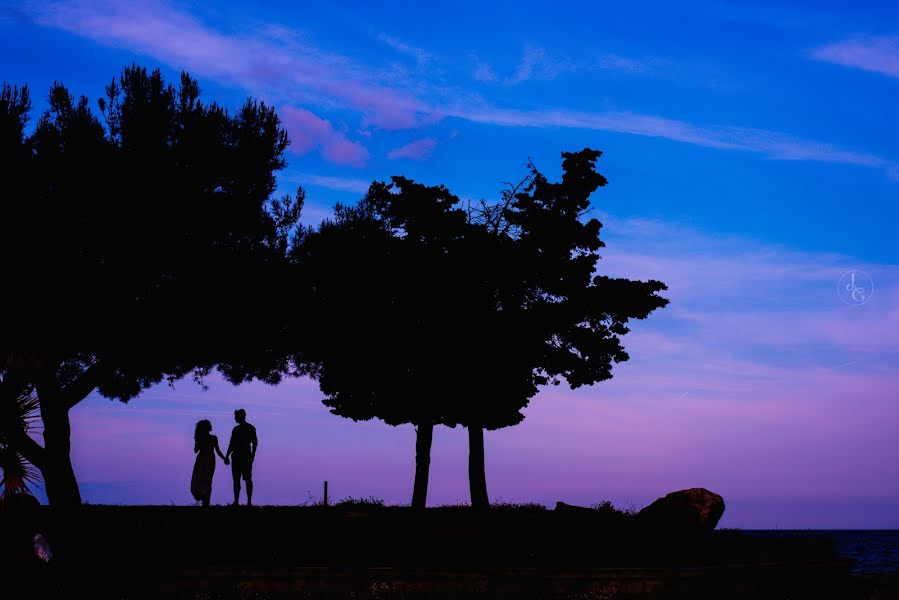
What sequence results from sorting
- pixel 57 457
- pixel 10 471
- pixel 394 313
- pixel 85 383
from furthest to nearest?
pixel 394 313 < pixel 85 383 < pixel 57 457 < pixel 10 471

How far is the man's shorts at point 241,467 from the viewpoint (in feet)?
84.5

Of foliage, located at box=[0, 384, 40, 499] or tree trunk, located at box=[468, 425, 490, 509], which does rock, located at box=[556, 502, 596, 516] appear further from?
foliage, located at box=[0, 384, 40, 499]

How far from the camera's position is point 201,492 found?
25.5 metres

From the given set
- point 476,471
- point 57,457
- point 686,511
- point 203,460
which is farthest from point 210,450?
point 686,511

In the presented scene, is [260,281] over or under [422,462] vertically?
over

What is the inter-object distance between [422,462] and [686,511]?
940cm

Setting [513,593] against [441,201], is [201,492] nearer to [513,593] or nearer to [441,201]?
[513,593]

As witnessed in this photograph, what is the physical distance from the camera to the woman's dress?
999 inches

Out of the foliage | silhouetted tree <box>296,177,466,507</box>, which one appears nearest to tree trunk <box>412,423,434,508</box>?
silhouetted tree <box>296,177,466,507</box>

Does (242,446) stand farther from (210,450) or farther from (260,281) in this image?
(260,281)

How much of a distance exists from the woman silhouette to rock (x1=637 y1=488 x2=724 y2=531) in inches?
482

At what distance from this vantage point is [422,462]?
107 ft

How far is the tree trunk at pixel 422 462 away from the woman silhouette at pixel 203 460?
8.39 metres

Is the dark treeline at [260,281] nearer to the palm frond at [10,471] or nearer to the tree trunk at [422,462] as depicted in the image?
the tree trunk at [422,462]
